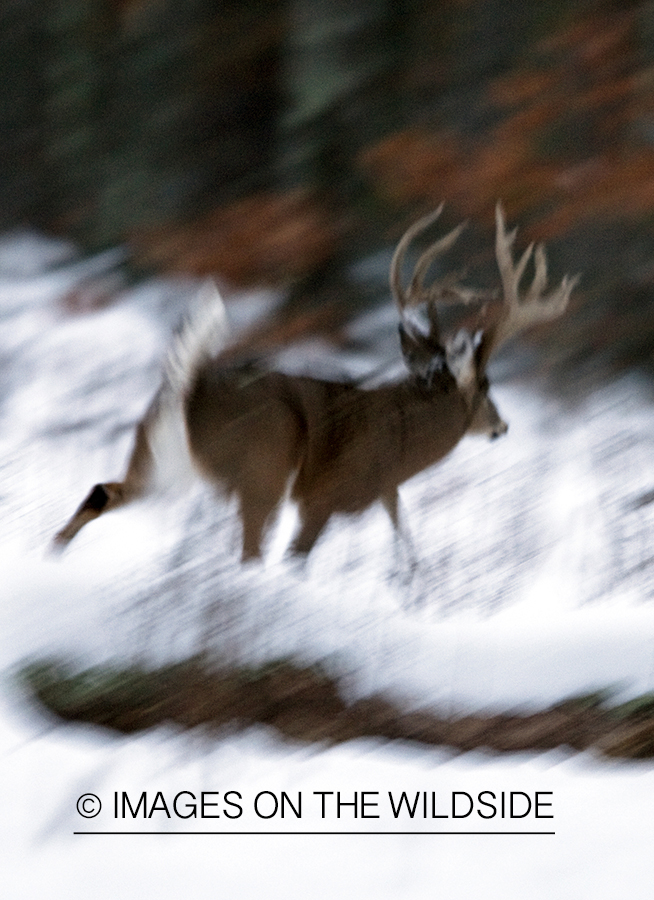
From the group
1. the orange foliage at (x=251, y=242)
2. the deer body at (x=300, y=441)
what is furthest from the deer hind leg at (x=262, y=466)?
the orange foliage at (x=251, y=242)

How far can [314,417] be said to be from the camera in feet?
2.48

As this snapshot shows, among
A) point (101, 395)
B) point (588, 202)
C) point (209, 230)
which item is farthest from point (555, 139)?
point (101, 395)

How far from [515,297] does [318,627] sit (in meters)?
0.33

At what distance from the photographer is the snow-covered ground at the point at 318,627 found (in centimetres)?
73

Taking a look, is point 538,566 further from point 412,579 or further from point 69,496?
point 69,496

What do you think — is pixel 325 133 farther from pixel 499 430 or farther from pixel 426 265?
pixel 499 430

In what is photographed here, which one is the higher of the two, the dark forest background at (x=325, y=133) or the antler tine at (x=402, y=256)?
the dark forest background at (x=325, y=133)

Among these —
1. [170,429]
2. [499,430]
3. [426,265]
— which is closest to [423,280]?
[426,265]

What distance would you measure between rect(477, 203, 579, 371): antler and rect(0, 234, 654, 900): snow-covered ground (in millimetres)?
41

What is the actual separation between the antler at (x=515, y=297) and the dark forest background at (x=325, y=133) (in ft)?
0.04

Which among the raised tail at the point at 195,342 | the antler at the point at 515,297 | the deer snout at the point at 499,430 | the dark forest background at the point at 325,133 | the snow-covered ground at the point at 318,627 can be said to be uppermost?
the dark forest background at the point at 325,133

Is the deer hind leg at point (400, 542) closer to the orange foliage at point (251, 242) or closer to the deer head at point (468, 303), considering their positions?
the deer head at point (468, 303)

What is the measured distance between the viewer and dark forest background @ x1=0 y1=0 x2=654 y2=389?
747 mm

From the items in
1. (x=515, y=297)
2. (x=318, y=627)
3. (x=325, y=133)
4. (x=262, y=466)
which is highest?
(x=325, y=133)
